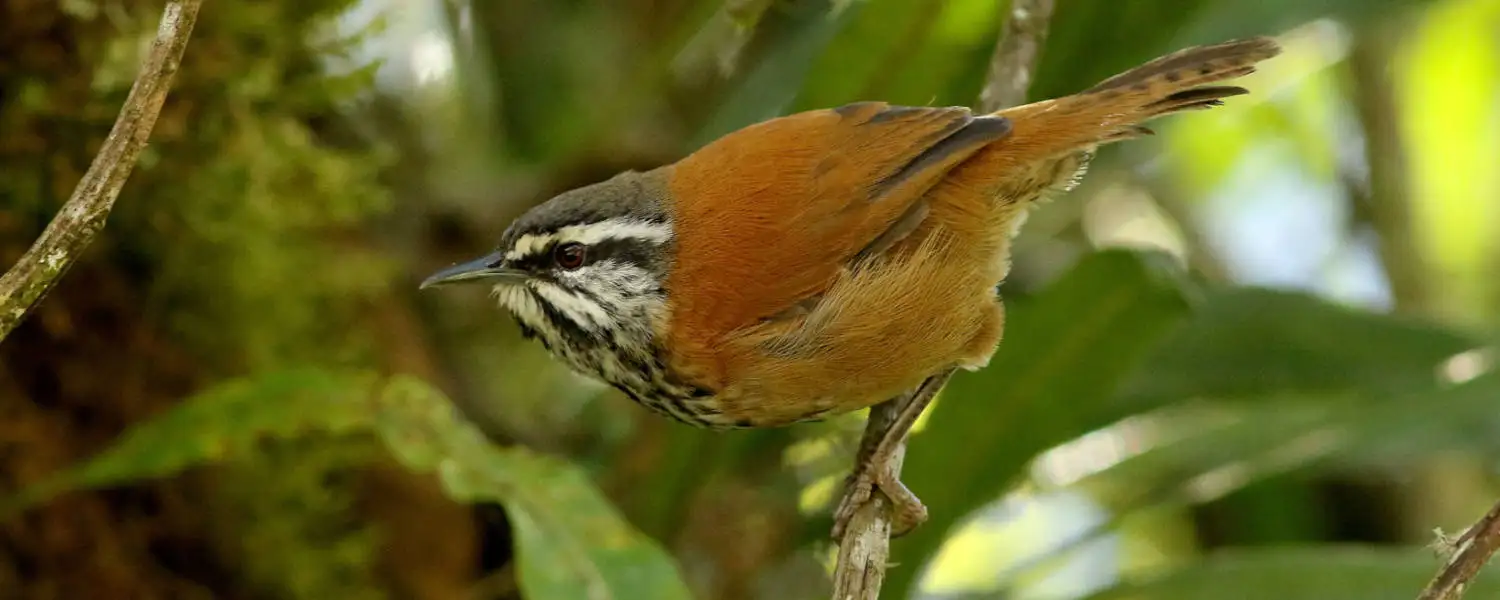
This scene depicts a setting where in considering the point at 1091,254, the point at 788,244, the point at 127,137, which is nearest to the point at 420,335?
the point at 788,244

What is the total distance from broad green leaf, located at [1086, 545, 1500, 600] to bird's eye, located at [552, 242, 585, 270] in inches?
53.0

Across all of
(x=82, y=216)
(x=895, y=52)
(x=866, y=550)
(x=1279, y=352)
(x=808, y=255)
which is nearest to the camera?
(x=82, y=216)

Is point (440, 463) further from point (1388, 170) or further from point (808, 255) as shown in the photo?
point (1388, 170)

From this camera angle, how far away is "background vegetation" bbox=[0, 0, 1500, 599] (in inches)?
108

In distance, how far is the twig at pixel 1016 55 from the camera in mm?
2713

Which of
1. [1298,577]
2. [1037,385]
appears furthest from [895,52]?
[1298,577]

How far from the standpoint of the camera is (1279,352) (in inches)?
131

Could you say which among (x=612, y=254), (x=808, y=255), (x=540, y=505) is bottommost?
(x=540, y=505)

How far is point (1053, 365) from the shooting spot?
2.79 meters

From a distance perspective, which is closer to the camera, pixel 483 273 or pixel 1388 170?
pixel 483 273

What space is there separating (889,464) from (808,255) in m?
0.41

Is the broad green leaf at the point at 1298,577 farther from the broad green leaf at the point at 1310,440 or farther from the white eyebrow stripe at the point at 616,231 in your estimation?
the white eyebrow stripe at the point at 616,231

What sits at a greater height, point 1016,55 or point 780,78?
point 1016,55

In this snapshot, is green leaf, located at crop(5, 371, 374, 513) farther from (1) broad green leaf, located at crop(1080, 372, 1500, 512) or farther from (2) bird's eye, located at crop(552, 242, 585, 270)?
(1) broad green leaf, located at crop(1080, 372, 1500, 512)
